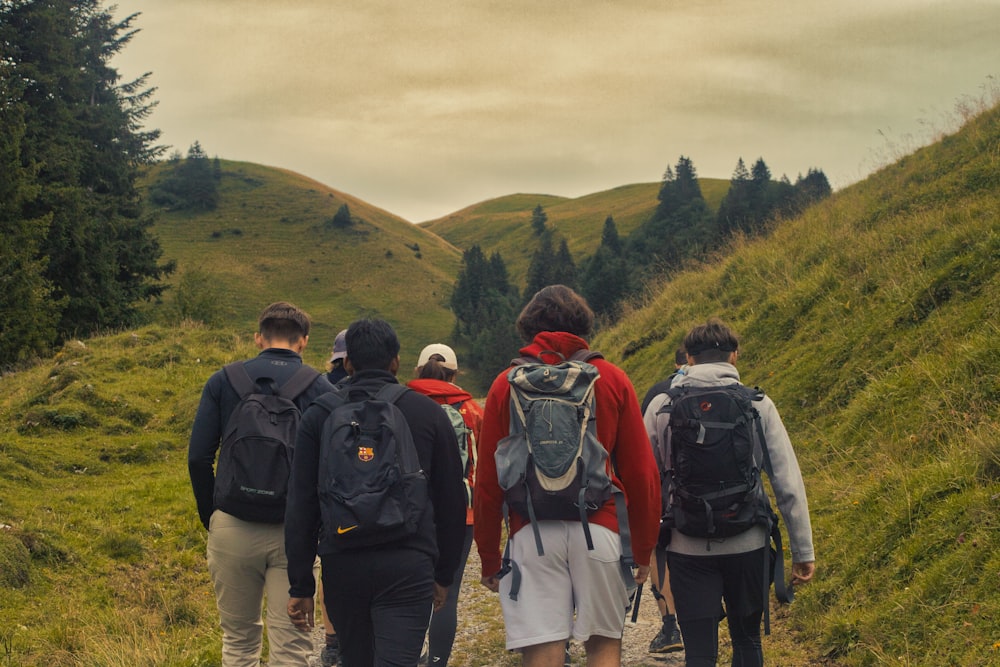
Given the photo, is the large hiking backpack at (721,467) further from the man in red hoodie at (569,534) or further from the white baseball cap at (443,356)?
the white baseball cap at (443,356)

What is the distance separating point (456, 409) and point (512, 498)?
1.72 m

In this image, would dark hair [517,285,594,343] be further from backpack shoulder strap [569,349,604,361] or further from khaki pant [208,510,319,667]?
khaki pant [208,510,319,667]

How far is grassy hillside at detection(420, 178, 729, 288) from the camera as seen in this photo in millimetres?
141875

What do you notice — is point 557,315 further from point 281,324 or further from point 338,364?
point 338,364

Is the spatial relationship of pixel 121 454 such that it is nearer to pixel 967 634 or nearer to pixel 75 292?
pixel 967 634

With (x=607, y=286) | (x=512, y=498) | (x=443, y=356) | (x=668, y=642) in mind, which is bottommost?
(x=668, y=642)

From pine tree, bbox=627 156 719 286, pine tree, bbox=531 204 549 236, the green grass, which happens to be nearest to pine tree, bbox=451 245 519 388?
pine tree, bbox=627 156 719 286

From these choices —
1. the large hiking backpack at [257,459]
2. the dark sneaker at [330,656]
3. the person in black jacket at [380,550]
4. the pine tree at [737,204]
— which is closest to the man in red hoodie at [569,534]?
the person in black jacket at [380,550]

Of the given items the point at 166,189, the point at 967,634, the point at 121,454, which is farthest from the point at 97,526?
the point at 166,189

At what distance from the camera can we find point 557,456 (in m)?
3.31

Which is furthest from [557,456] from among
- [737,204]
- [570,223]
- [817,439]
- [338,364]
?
[570,223]

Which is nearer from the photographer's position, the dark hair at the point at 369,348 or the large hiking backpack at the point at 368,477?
the large hiking backpack at the point at 368,477

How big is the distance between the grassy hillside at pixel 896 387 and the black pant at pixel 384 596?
301cm

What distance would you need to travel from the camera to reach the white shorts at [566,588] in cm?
330
